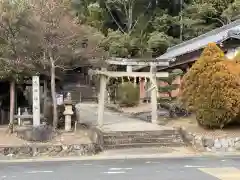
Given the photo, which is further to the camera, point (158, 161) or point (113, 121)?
point (113, 121)

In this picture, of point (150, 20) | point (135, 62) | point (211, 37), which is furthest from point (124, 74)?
point (150, 20)

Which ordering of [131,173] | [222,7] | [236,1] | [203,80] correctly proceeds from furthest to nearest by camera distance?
[222,7] < [236,1] < [203,80] < [131,173]

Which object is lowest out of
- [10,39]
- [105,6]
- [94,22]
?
[10,39]

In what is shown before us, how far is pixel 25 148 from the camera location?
632 inches

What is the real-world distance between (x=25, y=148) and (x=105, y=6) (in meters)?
38.4

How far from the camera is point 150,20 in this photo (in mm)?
49938

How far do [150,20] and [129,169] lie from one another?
128 ft

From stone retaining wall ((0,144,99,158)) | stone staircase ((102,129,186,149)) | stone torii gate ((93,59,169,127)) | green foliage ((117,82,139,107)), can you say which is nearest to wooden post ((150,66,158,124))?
stone torii gate ((93,59,169,127))

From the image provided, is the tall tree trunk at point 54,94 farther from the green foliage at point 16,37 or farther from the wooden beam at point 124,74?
the wooden beam at point 124,74

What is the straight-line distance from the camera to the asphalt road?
36.2ft

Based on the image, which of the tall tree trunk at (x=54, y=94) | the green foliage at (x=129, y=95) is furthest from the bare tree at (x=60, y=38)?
the green foliage at (x=129, y=95)

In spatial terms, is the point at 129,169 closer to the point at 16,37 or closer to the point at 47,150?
the point at 47,150

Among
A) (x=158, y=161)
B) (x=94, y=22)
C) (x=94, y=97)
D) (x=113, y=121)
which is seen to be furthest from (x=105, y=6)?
(x=158, y=161)

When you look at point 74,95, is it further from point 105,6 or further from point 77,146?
point 77,146
